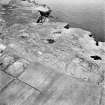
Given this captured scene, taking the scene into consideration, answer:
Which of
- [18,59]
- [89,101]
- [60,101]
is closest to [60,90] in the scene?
[60,101]

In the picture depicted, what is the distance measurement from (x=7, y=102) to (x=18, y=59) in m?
0.99

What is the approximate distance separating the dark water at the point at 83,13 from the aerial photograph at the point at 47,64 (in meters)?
2.15

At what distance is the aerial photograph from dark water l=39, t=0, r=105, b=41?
215 cm

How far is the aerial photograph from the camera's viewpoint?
232 centimetres

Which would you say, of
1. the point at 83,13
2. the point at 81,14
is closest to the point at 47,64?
the point at 81,14

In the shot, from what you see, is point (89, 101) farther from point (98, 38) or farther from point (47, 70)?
point (98, 38)

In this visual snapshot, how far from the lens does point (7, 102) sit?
7.27ft

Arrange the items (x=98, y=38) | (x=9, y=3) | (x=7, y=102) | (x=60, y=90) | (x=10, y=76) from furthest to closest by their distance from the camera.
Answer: (x=9, y=3) → (x=98, y=38) → (x=10, y=76) → (x=60, y=90) → (x=7, y=102)

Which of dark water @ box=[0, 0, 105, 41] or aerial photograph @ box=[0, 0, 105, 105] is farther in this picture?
dark water @ box=[0, 0, 105, 41]

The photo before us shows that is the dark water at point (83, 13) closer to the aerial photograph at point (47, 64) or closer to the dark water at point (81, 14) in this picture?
the dark water at point (81, 14)

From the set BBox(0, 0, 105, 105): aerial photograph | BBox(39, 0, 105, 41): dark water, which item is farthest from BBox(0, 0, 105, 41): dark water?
BBox(0, 0, 105, 105): aerial photograph

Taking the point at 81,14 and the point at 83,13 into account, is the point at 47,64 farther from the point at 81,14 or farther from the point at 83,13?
the point at 83,13

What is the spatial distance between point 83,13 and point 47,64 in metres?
5.71

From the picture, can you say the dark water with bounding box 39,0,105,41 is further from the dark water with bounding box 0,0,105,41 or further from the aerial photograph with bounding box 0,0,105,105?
the aerial photograph with bounding box 0,0,105,105
